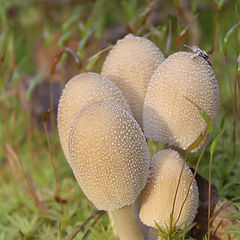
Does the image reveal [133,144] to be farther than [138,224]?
No

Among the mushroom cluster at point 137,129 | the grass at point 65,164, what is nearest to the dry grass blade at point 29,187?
the grass at point 65,164

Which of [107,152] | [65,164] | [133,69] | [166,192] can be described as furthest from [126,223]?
[65,164]

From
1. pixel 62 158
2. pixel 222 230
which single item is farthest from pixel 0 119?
pixel 222 230

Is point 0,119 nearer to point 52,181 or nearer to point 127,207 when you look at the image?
point 52,181

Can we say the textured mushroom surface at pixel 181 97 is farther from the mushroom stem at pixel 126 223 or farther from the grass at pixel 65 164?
the mushroom stem at pixel 126 223

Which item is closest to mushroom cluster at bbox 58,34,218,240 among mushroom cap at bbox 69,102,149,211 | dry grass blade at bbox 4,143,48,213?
mushroom cap at bbox 69,102,149,211

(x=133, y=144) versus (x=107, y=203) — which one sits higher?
(x=133, y=144)

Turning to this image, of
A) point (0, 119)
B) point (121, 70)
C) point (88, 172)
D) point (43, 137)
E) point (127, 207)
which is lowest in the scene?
point (43, 137)
